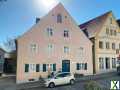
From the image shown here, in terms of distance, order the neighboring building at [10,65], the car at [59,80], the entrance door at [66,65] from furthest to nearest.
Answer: the neighboring building at [10,65] < the entrance door at [66,65] < the car at [59,80]

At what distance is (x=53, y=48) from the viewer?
33469 mm

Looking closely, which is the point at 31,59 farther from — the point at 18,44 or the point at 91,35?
the point at 91,35

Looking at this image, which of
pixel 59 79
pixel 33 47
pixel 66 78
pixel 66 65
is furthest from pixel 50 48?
pixel 59 79

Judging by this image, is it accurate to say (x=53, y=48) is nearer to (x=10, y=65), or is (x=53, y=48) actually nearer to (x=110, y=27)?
(x=110, y=27)

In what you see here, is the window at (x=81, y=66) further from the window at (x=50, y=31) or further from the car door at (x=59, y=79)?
the car door at (x=59, y=79)

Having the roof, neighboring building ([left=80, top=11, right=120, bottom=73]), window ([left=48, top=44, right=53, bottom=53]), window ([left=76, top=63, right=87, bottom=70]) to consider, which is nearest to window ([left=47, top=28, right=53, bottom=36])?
window ([left=48, top=44, right=53, bottom=53])

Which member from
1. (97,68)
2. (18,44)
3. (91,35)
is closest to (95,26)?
(91,35)

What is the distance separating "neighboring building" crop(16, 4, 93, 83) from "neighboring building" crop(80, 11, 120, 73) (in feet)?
6.55

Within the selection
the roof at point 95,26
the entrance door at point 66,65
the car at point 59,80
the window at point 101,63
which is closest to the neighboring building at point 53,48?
the entrance door at point 66,65

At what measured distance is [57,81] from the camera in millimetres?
25156

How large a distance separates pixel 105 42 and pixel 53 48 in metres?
11.9

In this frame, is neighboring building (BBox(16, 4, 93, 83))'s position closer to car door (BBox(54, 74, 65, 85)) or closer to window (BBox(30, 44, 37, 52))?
window (BBox(30, 44, 37, 52))

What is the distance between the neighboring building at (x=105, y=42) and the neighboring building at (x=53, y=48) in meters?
2.00

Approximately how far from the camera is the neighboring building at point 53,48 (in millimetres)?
31016
